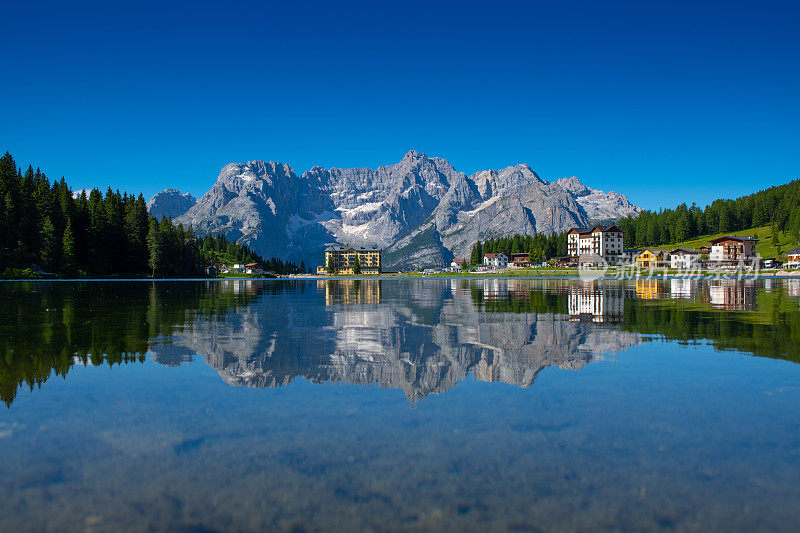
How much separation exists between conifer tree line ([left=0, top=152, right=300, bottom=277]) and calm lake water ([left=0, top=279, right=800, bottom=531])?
131 m

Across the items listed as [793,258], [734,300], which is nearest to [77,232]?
[734,300]

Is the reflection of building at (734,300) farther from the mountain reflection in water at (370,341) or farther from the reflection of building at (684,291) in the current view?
the mountain reflection in water at (370,341)

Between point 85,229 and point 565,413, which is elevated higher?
point 85,229

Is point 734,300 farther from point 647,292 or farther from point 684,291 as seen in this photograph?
point 684,291

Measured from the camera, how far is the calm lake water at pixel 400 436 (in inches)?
246

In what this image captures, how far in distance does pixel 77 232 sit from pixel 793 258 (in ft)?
800

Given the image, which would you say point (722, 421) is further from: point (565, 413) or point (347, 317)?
point (347, 317)

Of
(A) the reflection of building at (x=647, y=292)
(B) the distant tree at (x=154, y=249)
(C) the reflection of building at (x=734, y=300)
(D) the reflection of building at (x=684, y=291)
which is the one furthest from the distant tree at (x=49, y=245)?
(C) the reflection of building at (x=734, y=300)

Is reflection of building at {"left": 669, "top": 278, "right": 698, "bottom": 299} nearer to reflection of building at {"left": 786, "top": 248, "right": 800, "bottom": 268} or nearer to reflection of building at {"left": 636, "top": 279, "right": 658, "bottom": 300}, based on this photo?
reflection of building at {"left": 636, "top": 279, "right": 658, "bottom": 300}

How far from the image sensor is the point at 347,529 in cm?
582

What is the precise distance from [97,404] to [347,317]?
20.6 metres

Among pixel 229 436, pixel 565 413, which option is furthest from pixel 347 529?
pixel 565 413

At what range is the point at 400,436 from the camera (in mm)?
8992

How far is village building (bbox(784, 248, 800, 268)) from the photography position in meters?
184
